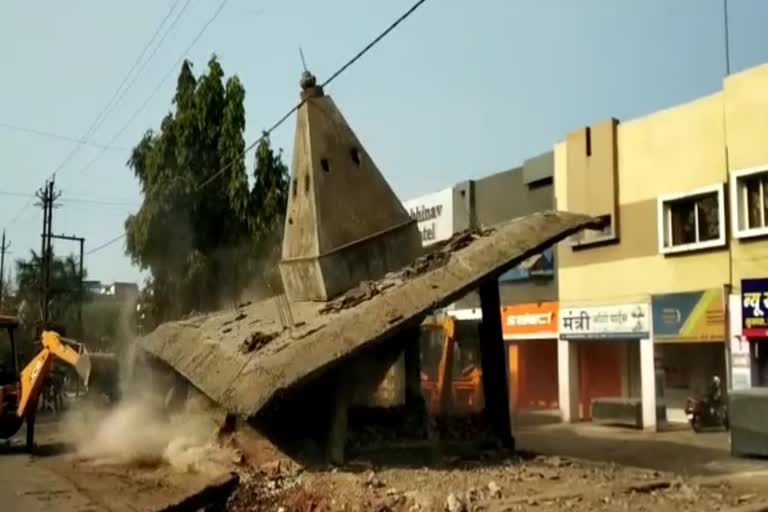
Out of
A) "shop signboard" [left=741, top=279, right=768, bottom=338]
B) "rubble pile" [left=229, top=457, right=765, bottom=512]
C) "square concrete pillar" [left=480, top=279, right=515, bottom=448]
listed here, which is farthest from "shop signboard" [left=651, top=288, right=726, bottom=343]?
"rubble pile" [left=229, top=457, right=765, bottom=512]

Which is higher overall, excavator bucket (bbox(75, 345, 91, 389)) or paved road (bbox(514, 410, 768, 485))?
excavator bucket (bbox(75, 345, 91, 389))

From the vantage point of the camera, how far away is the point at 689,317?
2247 cm

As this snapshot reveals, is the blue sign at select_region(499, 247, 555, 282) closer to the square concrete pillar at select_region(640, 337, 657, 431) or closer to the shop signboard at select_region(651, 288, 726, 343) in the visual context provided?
the square concrete pillar at select_region(640, 337, 657, 431)

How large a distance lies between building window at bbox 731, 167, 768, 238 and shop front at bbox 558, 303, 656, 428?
3974mm

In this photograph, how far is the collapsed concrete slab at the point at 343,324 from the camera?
1030 cm

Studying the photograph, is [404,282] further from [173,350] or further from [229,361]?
Answer: [173,350]

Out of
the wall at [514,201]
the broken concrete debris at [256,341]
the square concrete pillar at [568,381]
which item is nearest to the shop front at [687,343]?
the square concrete pillar at [568,381]

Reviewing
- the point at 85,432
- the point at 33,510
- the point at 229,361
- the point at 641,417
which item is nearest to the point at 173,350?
the point at 229,361

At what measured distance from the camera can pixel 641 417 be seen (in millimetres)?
23375

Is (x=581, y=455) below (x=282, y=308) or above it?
below

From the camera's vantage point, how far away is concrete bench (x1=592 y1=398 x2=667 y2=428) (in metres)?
23.3

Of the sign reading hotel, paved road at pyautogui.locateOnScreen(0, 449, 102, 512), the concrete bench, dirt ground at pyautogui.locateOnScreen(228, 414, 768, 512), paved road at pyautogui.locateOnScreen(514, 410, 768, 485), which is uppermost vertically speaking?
the sign reading hotel

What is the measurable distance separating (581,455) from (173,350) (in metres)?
7.80

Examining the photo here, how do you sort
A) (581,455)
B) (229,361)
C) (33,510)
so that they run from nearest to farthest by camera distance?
(33,510), (229,361), (581,455)
